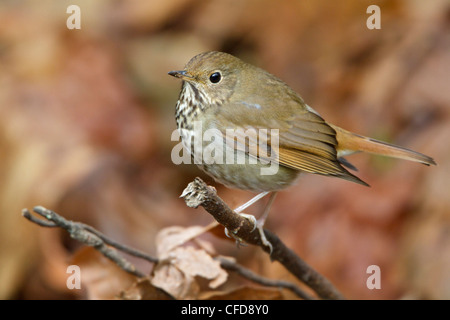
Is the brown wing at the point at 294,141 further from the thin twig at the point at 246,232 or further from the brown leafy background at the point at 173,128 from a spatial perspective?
the brown leafy background at the point at 173,128

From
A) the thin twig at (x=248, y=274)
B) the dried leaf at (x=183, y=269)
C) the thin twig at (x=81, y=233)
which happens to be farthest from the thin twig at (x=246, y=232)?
the thin twig at (x=81, y=233)

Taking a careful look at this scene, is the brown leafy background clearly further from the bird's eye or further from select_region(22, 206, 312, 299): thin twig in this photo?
the bird's eye

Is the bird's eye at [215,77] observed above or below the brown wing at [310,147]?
above

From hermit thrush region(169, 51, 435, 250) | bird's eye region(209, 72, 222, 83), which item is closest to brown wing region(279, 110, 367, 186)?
hermit thrush region(169, 51, 435, 250)

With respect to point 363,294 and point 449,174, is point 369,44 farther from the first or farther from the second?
point 363,294

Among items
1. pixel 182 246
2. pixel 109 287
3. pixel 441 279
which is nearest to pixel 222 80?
pixel 182 246
